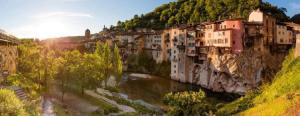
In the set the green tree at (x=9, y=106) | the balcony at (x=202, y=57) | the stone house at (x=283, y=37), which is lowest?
the green tree at (x=9, y=106)

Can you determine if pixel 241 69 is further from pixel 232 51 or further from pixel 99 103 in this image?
pixel 99 103

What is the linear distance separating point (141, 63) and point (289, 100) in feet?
319

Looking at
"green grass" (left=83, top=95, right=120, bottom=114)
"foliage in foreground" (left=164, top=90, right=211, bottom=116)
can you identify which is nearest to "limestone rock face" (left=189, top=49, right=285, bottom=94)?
"green grass" (left=83, top=95, right=120, bottom=114)

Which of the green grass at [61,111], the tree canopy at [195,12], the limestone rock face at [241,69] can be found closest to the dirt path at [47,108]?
the green grass at [61,111]

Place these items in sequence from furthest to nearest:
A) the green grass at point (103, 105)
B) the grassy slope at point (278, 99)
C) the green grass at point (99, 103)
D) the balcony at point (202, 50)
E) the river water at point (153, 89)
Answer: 1. the balcony at point (202, 50)
2. the river water at point (153, 89)
3. the green grass at point (99, 103)
4. the green grass at point (103, 105)
5. the grassy slope at point (278, 99)

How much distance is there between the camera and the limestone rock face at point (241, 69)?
252ft

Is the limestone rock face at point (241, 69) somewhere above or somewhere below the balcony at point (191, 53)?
below

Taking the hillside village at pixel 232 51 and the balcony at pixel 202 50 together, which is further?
the balcony at pixel 202 50

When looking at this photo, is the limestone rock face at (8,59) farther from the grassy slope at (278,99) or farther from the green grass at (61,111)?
the grassy slope at (278,99)

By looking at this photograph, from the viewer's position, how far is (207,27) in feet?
297

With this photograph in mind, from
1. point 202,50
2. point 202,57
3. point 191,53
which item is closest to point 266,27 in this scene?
point 202,50

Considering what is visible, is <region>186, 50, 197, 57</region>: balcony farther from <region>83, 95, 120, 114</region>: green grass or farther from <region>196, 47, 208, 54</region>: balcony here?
<region>83, 95, 120, 114</region>: green grass

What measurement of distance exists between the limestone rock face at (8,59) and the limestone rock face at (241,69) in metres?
48.5

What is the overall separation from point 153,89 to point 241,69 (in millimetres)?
21681
